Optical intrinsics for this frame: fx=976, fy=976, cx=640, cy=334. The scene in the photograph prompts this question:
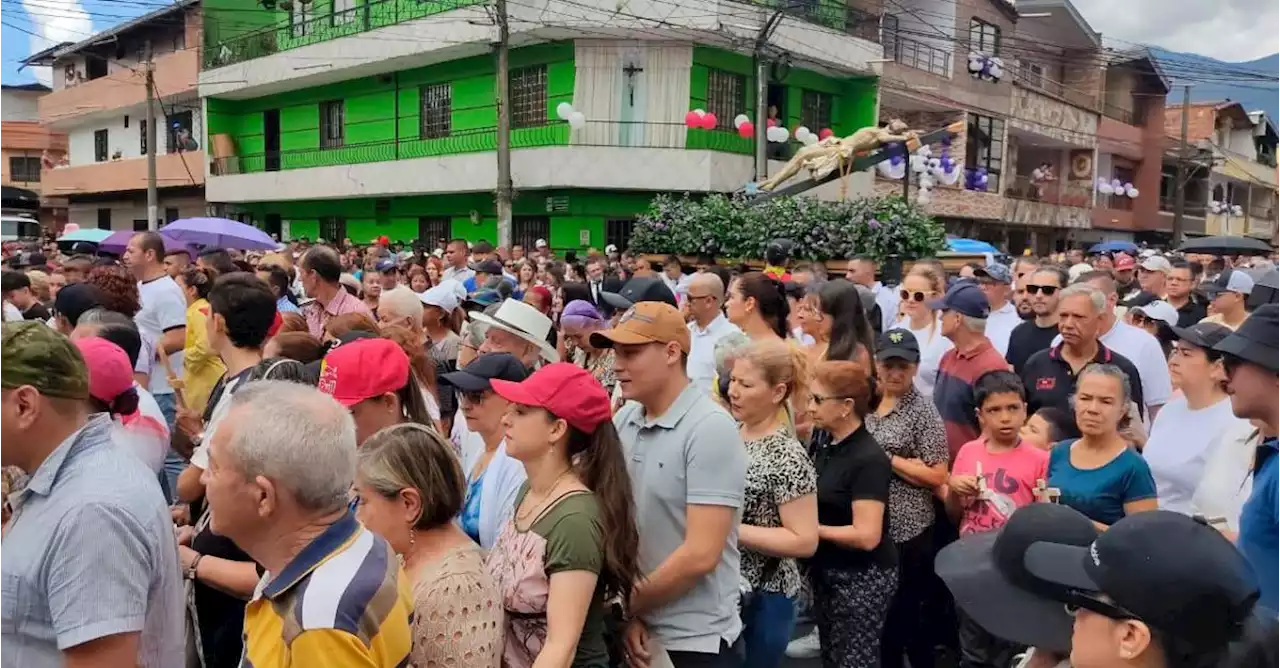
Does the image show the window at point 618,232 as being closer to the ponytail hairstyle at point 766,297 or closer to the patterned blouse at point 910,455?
the ponytail hairstyle at point 766,297

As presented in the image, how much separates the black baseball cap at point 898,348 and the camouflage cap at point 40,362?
3.44 metres

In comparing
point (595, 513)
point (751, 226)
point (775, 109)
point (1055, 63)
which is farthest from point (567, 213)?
point (1055, 63)

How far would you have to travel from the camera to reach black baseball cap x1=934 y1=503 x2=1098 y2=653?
6.28 feet

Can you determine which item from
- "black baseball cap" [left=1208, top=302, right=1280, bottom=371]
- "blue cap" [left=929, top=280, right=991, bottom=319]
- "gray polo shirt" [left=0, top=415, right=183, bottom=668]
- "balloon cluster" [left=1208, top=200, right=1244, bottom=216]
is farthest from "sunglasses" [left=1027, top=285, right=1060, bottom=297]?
"balloon cluster" [left=1208, top=200, right=1244, bottom=216]

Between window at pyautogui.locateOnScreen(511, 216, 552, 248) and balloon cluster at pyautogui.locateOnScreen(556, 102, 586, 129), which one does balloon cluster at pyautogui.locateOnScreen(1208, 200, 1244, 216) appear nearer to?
window at pyautogui.locateOnScreen(511, 216, 552, 248)

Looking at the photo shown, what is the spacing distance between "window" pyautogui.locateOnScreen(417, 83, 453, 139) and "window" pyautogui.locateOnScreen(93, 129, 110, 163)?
18.0 metres

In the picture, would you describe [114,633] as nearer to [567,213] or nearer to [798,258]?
[798,258]

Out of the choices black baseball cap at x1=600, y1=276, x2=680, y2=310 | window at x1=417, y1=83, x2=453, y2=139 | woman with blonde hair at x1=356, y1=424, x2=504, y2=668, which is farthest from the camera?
window at x1=417, y1=83, x2=453, y2=139

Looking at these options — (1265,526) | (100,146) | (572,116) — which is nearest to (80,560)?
(1265,526)

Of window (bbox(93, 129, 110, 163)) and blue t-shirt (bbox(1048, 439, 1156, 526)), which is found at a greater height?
window (bbox(93, 129, 110, 163))

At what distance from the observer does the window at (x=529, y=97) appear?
22.2m

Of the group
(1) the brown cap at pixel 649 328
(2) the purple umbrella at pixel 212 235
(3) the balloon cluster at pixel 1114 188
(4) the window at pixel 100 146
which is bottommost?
(1) the brown cap at pixel 649 328

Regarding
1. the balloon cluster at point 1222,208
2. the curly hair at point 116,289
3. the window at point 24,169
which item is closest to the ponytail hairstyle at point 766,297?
the curly hair at point 116,289

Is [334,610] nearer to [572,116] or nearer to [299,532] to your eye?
[299,532]
